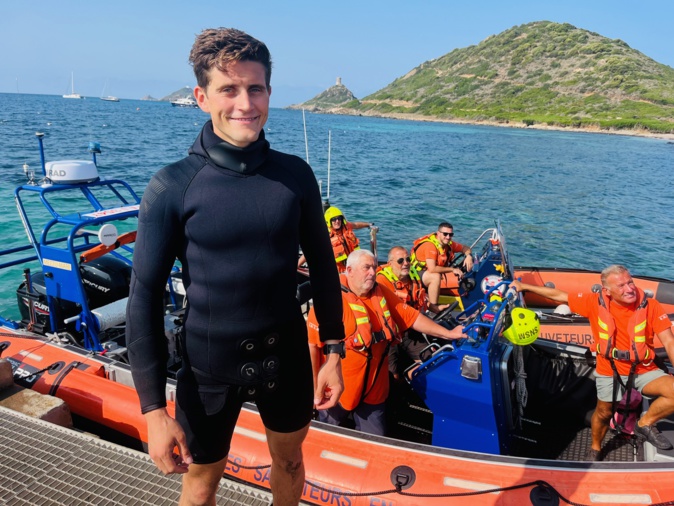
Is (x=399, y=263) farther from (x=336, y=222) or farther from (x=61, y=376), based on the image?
(x=61, y=376)

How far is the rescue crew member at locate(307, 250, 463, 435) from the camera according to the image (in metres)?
3.14

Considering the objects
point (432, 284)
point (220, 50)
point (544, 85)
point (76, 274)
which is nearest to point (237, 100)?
point (220, 50)

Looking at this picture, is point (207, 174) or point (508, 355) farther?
point (508, 355)

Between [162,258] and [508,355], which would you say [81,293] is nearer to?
[162,258]

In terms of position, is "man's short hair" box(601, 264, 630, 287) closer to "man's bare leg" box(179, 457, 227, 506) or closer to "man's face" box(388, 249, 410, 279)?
"man's face" box(388, 249, 410, 279)

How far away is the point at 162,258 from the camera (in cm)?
137

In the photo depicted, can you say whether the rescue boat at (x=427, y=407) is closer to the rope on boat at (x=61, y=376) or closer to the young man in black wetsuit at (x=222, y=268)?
the rope on boat at (x=61, y=376)

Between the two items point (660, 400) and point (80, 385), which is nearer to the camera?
point (660, 400)

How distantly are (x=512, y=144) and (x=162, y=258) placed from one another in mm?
51042

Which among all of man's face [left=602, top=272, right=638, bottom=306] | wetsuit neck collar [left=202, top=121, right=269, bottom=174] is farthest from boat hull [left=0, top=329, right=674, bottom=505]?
wetsuit neck collar [left=202, top=121, right=269, bottom=174]

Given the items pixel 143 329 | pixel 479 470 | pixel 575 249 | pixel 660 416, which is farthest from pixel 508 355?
pixel 575 249

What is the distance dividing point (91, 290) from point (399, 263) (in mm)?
3117

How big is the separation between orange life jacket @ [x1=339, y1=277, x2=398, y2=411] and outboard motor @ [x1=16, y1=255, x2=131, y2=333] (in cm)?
278

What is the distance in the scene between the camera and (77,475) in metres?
2.69
